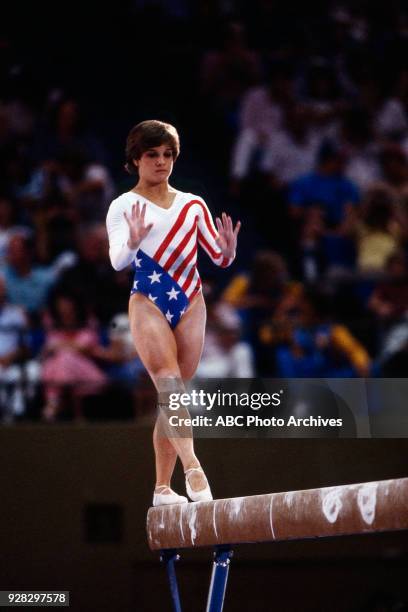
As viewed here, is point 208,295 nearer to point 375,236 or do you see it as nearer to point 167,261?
point 375,236

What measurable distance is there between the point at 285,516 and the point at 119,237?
105 cm

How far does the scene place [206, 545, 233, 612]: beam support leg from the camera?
13.5 feet

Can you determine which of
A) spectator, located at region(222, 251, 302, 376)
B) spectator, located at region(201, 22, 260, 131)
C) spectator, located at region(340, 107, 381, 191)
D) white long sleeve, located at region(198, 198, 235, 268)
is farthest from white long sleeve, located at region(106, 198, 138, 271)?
spectator, located at region(201, 22, 260, 131)

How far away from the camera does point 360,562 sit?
704 cm

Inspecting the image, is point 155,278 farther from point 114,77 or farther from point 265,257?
point 114,77

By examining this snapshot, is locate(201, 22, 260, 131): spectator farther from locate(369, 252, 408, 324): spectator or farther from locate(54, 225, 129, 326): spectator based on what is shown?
locate(54, 225, 129, 326): spectator

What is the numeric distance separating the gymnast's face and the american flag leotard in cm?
8

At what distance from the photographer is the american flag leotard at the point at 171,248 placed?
3.95m

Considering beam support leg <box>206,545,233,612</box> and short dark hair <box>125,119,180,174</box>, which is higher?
short dark hair <box>125,119,180,174</box>

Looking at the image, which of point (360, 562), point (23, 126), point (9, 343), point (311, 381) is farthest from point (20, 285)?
point (311, 381)

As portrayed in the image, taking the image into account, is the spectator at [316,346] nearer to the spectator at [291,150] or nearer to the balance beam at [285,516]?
the spectator at [291,150]

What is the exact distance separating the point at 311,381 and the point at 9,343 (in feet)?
9.50

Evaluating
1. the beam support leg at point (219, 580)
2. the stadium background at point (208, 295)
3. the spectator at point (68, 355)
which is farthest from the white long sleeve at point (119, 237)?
the spectator at point (68, 355)

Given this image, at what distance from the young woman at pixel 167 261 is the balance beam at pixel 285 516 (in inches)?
5.4
